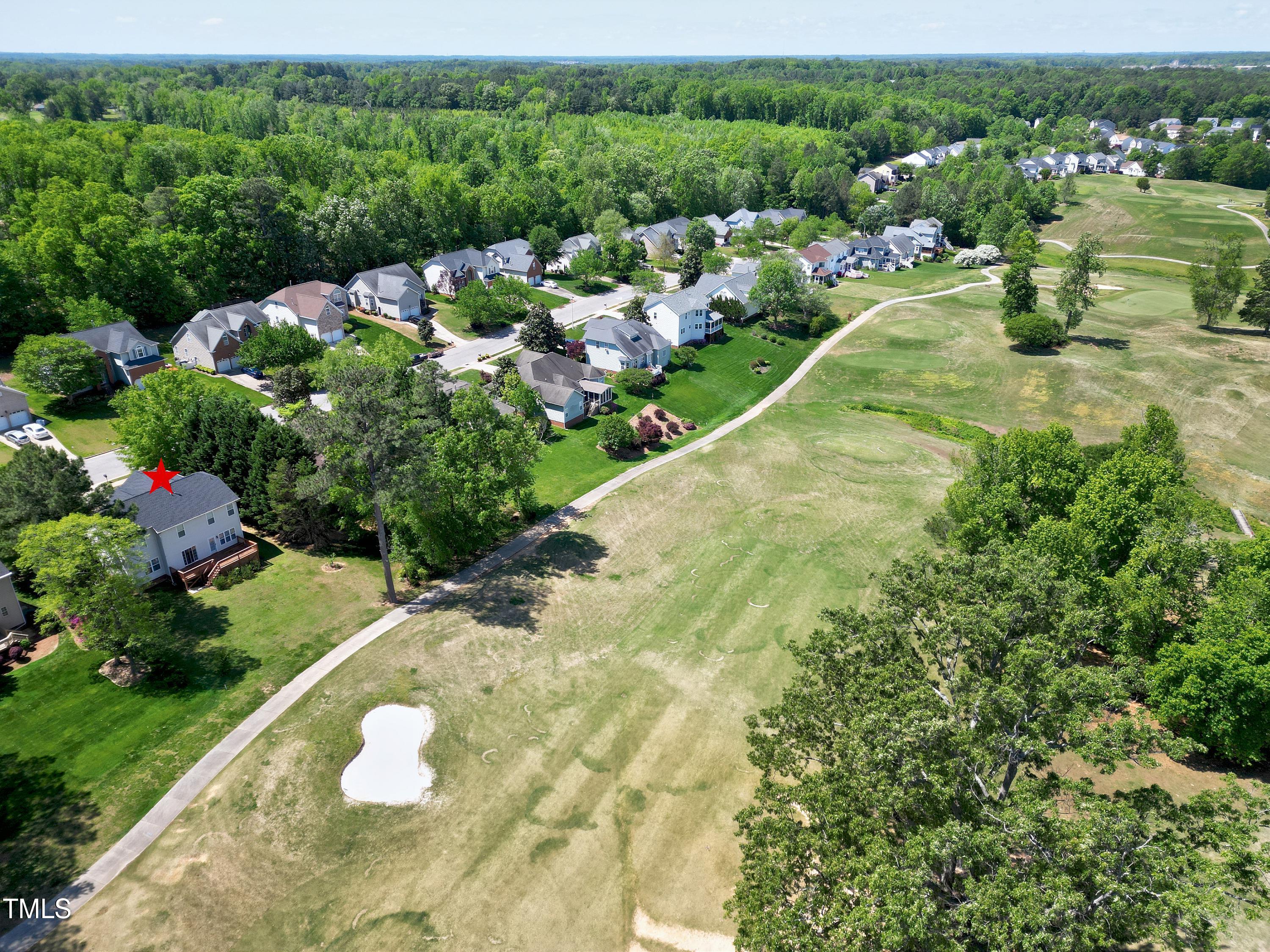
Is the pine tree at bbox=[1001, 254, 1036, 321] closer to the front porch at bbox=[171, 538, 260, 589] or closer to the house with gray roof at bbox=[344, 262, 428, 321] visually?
the house with gray roof at bbox=[344, 262, 428, 321]

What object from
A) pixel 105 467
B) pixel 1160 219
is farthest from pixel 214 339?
pixel 1160 219

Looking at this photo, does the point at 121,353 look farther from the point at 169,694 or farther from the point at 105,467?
the point at 169,694

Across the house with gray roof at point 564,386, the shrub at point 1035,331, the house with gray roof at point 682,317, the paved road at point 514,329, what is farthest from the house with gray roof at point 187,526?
the shrub at point 1035,331

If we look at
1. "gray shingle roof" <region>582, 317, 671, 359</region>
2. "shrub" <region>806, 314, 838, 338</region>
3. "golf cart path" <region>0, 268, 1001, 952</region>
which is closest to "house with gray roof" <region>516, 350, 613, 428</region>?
"gray shingle roof" <region>582, 317, 671, 359</region>

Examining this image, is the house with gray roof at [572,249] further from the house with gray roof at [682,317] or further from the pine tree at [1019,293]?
the pine tree at [1019,293]

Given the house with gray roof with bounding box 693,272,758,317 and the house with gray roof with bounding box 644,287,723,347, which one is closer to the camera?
the house with gray roof with bounding box 644,287,723,347

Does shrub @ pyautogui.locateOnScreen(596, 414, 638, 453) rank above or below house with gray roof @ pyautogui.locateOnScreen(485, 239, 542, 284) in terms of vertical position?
below

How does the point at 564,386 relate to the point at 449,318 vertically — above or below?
below

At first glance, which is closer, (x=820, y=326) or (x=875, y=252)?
(x=820, y=326)
